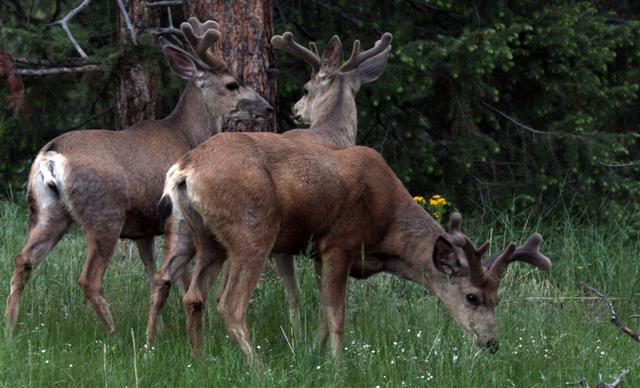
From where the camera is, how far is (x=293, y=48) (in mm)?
9094

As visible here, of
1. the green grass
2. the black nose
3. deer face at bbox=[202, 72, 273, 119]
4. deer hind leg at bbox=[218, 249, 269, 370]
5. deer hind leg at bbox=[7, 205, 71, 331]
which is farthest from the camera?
deer face at bbox=[202, 72, 273, 119]

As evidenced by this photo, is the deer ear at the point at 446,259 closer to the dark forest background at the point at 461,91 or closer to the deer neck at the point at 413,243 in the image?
the deer neck at the point at 413,243

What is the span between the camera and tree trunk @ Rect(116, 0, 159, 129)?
352 inches

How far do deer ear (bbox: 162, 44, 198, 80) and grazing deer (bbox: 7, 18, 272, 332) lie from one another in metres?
0.35

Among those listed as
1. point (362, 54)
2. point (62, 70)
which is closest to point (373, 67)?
point (362, 54)

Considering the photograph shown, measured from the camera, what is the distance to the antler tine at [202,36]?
7965 millimetres

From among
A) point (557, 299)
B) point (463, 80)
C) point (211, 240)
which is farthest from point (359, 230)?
point (463, 80)

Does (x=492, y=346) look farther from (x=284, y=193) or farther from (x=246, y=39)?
(x=246, y=39)

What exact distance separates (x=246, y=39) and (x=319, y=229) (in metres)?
2.34

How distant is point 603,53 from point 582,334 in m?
3.99

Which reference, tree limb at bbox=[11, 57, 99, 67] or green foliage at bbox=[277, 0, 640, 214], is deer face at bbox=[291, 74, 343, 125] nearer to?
green foliage at bbox=[277, 0, 640, 214]

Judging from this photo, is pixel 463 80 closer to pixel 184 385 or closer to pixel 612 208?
pixel 612 208

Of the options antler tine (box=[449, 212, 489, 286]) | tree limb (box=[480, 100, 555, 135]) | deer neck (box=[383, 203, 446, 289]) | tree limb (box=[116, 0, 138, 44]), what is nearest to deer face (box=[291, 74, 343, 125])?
tree limb (box=[116, 0, 138, 44])

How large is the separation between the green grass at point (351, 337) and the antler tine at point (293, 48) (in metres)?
1.78
